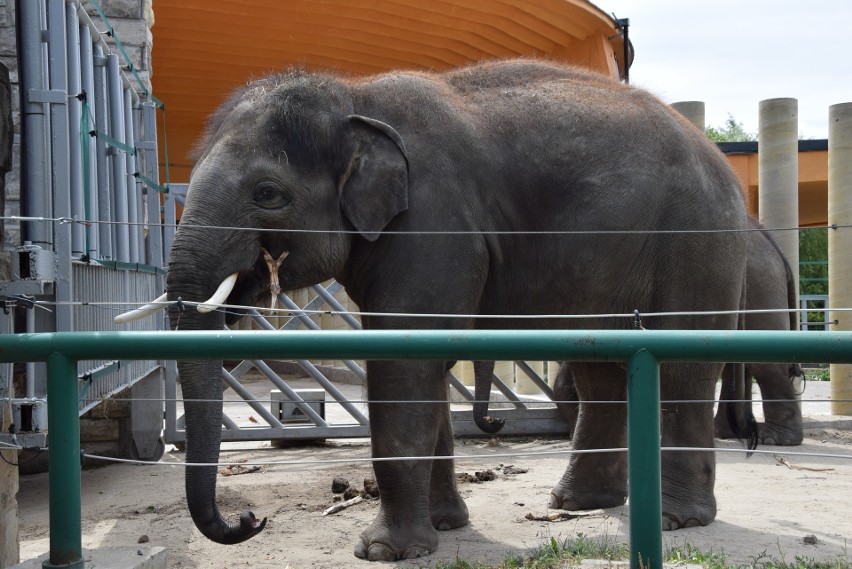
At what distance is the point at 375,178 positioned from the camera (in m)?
4.82

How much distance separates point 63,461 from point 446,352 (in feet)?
3.12

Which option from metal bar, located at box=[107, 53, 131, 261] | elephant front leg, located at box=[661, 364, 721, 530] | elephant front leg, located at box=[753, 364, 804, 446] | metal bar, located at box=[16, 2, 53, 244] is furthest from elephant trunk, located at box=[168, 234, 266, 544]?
elephant front leg, located at box=[753, 364, 804, 446]

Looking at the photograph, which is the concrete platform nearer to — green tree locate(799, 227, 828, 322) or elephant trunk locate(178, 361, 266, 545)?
elephant trunk locate(178, 361, 266, 545)

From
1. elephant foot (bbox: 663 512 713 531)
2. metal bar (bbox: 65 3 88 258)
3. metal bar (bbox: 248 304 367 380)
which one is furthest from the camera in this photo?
metal bar (bbox: 248 304 367 380)

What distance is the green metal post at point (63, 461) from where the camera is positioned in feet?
7.93

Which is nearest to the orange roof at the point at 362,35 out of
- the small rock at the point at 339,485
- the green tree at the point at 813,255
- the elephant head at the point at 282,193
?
Answer: the small rock at the point at 339,485

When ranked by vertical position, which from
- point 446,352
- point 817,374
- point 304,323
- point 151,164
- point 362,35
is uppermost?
A: point 362,35

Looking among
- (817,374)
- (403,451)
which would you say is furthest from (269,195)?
(817,374)

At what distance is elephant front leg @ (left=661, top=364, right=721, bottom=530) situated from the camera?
5.08 meters

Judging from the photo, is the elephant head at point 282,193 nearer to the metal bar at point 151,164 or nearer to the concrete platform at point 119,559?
the concrete platform at point 119,559

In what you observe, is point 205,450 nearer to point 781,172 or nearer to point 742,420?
point 742,420

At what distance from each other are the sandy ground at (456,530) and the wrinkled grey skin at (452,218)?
0.25 meters

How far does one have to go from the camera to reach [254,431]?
7.96 meters

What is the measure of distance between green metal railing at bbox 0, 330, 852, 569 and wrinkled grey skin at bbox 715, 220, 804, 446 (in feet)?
19.5
